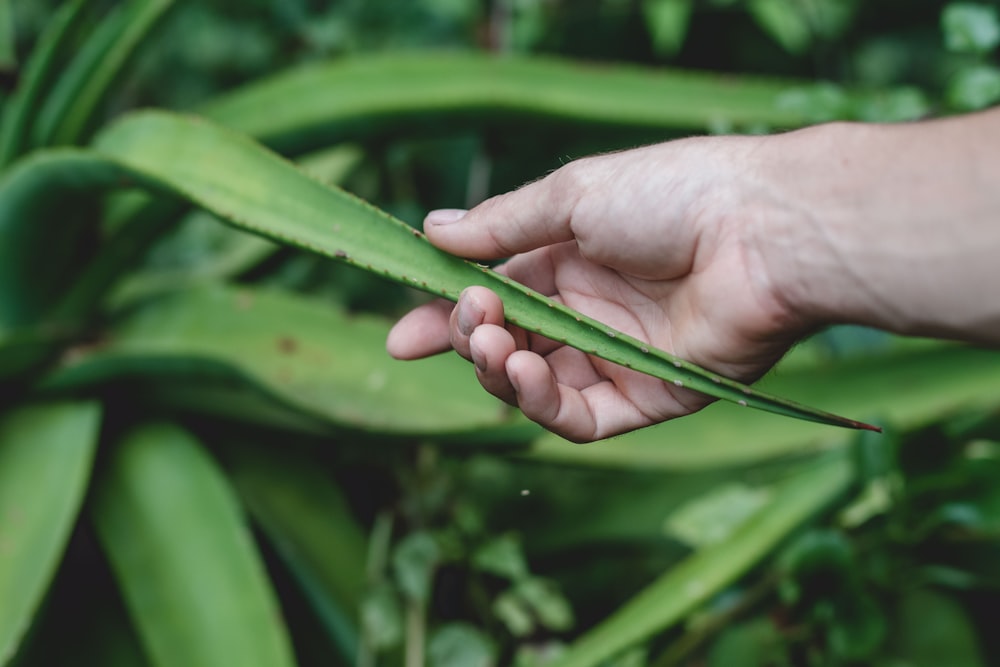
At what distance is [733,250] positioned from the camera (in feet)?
1.99

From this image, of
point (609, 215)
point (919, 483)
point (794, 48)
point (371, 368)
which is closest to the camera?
point (609, 215)

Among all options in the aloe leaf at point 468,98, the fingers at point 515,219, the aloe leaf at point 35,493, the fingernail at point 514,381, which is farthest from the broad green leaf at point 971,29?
the aloe leaf at point 35,493

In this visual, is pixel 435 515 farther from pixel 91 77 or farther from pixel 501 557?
pixel 91 77

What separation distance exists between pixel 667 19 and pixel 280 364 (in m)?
0.86

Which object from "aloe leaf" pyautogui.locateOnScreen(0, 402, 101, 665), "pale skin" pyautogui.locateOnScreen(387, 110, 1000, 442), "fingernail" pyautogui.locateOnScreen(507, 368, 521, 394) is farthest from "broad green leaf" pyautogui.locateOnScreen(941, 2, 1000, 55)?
"aloe leaf" pyautogui.locateOnScreen(0, 402, 101, 665)

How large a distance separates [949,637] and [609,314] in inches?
21.2

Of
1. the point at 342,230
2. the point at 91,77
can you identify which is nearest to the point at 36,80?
the point at 91,77

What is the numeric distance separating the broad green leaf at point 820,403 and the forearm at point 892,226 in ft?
1.27

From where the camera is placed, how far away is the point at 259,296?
1012mm

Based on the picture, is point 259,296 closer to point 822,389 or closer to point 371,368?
point 371,368

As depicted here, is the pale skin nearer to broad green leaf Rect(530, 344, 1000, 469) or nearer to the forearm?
the forearm

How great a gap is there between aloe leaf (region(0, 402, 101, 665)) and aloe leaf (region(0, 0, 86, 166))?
30 cm

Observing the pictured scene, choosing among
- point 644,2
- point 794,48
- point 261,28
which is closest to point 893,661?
point 794,48

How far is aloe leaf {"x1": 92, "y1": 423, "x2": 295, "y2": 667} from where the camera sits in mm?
792
